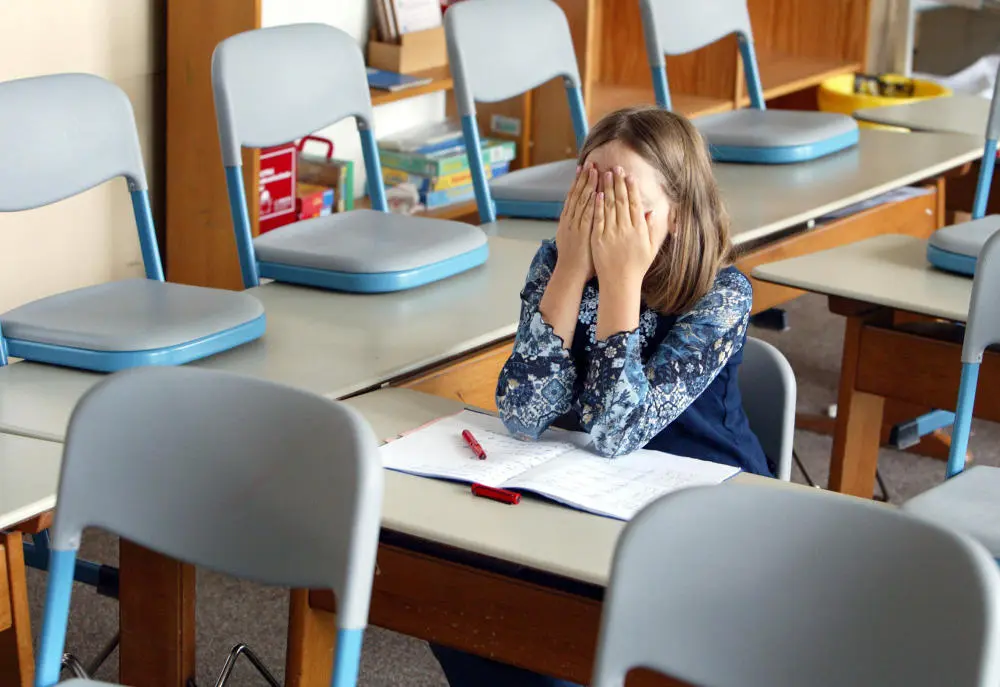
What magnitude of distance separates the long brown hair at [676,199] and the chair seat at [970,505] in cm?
42

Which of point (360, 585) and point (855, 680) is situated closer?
point (855, 680)

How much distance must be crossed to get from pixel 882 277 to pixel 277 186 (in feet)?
4.76

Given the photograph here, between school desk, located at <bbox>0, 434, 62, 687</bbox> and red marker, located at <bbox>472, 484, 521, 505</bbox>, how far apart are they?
44cm

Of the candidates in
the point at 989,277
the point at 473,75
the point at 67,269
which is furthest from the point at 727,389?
the point at 67,269

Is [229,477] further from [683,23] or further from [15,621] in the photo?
[683,23]

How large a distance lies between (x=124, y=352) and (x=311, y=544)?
2.39 feet

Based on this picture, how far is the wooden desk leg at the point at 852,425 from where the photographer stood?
2.62 metres

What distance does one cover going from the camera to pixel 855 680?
1.18 metres

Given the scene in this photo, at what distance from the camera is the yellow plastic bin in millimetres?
4586

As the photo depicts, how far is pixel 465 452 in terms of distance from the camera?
174 centimetres

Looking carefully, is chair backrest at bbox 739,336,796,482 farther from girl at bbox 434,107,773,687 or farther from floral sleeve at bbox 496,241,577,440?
floral sleeve at bbox 496,241,577,440

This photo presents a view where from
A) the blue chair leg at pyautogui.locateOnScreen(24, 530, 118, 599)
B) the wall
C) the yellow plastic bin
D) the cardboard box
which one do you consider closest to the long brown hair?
the blue chair leg at pyautogui.locateOnScreen(24, 530, 118, 599)

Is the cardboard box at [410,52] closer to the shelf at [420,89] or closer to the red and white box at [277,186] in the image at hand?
the shelf at [420,89]

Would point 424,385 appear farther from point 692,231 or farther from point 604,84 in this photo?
point 604,84
